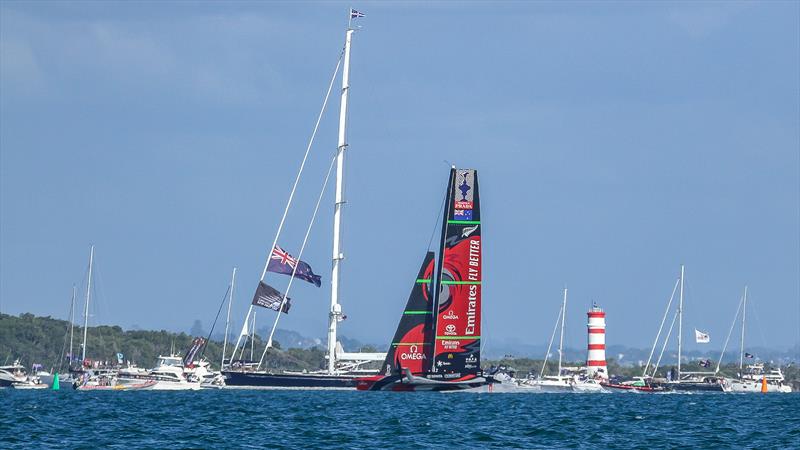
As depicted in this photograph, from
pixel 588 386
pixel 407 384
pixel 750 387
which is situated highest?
pixel 750 387

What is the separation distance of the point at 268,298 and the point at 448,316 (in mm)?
12134

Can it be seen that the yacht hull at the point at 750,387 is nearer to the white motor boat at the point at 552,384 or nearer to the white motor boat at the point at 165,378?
the white motor boat at the point at 552,384

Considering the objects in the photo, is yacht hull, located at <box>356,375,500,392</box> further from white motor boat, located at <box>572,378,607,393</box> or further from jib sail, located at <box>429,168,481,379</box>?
white motor boat, located at <box>572,378,607,393</box>

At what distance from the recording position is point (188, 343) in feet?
440

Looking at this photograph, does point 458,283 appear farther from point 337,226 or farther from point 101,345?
point 101,345

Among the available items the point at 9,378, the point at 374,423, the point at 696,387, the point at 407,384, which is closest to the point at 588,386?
the point at 696,387

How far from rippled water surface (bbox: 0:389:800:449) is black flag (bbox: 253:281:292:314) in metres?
11.2

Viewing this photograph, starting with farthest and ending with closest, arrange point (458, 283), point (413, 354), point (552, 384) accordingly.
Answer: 1. point (552, 384)
2. point (413, 354)
3. point (458, 283)

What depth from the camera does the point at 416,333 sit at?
8044cm

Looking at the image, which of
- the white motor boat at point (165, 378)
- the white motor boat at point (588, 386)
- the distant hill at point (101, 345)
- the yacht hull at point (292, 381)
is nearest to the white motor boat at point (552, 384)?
the white motor boat at point (588, 386)

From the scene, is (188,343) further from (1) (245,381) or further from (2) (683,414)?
(2) (683,414)

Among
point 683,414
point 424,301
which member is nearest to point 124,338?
point 424,301

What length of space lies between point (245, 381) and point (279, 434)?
37.1 metres

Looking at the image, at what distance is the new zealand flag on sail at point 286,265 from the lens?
86750 millimetres
